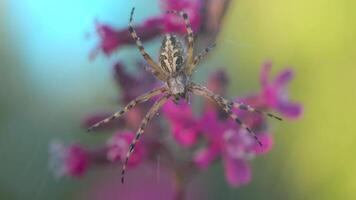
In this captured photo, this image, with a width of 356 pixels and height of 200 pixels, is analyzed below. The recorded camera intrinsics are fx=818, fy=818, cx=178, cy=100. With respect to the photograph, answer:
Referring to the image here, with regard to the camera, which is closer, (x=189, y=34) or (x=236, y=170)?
(x=189, y=34)

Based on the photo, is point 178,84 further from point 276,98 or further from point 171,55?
point 276,98

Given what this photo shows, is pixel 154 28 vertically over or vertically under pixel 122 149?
over

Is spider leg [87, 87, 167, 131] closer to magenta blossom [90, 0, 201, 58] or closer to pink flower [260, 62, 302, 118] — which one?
magenta blossom [90, 0, 201, 58]

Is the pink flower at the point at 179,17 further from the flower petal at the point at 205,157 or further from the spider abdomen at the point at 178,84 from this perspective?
the flower petal at the point at 205,157

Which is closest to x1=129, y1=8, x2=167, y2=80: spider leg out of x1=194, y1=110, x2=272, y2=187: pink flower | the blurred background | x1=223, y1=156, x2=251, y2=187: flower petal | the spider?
the spider

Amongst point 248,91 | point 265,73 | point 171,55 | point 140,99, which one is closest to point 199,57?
point 171,55
